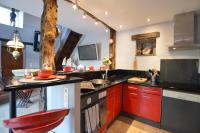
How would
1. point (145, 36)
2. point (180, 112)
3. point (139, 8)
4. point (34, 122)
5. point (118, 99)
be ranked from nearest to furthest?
point (34, 122)
point (180, 112)
point (139, 8)
point (118, 99)
point (145, 36)

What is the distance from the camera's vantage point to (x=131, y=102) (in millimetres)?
3057

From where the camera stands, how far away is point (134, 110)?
302 cm

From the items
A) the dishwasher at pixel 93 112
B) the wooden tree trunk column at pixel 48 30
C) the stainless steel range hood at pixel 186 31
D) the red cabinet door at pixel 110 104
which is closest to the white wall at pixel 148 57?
the stainless steel range hood at pixel 186 31

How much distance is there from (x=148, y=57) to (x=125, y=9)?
150cm

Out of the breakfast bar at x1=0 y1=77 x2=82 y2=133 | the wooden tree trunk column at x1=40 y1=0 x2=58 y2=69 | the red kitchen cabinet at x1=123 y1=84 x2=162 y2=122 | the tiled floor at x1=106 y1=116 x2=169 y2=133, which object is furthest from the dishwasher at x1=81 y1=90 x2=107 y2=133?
the red kitchen cabinet at x1=123 y1=84 x2=162 y2=122

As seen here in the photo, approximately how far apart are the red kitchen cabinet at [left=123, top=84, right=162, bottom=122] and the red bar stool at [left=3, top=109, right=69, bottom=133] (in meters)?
2.17

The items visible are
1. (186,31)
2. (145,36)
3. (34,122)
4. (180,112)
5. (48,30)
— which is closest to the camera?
(34,122)

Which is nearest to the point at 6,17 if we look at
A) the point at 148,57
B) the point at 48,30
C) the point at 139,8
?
the point at 48,30

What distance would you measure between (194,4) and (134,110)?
2.37 metres

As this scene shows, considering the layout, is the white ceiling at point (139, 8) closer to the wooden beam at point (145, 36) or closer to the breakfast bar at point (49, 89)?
the wooden beam at point (145, 36)

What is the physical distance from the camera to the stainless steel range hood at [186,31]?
2541 millimetres

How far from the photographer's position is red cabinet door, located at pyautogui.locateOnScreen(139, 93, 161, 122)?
2641 millimetres

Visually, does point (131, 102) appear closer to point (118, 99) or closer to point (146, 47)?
point (118, 99)

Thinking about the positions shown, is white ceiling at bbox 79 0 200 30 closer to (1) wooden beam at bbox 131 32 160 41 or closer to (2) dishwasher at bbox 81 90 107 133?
(1) wooden beam at bbox 131 32 160 41
